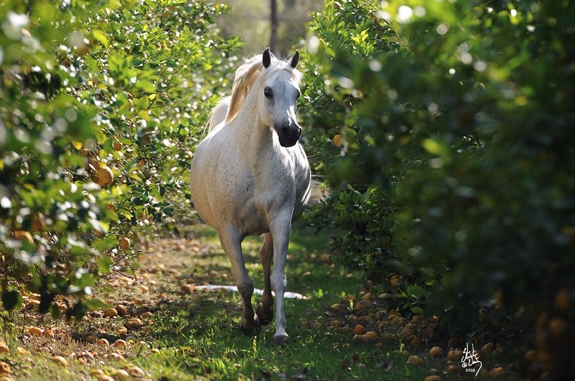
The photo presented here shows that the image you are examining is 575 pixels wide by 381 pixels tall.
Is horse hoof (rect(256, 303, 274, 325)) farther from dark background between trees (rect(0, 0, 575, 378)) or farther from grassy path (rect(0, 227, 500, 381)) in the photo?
dark background between trees (rect(0, 0, 575, 378))

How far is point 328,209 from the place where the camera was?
24.1ft

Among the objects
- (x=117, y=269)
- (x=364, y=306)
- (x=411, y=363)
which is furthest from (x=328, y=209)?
(x=411, y=363)

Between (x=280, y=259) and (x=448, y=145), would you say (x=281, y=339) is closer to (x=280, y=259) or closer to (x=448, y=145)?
(x=280, y=259)

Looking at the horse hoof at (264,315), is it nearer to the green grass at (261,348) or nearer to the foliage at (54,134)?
the green grass at (261,348)

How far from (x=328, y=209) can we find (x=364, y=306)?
104cm

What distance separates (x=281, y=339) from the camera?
614cm

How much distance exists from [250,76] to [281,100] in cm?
83

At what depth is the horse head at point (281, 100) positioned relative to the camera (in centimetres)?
600

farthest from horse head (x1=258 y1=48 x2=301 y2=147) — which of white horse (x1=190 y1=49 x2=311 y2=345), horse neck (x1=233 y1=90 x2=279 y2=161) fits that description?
horse neck (x1=233 y1=90 x2=279 y2=161)

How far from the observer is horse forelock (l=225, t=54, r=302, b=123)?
646 cm

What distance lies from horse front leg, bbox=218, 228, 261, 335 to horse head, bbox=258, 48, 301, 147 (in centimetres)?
98

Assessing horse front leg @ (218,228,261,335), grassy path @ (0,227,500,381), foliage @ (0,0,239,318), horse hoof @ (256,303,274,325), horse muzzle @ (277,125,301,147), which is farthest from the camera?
horse hoof @ (256,303,274,325)

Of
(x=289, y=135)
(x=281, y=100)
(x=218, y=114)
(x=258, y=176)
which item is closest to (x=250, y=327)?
(x=258, y=176)

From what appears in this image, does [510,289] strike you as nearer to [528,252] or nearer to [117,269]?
[528,252]
